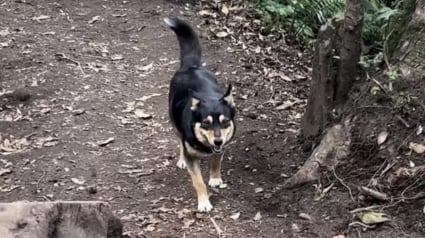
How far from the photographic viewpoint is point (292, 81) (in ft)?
28.4

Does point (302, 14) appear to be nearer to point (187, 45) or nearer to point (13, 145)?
point (187, 45)

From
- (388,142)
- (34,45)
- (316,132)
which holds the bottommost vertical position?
(34,45)

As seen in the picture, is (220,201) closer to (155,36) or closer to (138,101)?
(138,101)

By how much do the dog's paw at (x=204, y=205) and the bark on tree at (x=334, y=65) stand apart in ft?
4.27

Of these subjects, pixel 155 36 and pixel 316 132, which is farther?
pixel 155 36

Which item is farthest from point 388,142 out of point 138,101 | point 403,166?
point 138,101

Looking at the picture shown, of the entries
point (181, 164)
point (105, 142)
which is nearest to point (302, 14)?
point (105, 142)

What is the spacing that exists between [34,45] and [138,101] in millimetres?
2267

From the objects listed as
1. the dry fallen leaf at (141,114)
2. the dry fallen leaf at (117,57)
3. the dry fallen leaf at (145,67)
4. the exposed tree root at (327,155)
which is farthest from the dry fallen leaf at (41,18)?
the exposed tree root at (327,155)

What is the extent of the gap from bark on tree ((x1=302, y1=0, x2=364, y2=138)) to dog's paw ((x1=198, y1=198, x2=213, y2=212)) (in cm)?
130

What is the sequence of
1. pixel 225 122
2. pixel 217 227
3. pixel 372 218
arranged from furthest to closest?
pixel 225 122 < pixel 217 227 < pixel 372 218

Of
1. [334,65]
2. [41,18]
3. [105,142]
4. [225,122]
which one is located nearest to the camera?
[225,122]

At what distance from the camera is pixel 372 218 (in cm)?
469

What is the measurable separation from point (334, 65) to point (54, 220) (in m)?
3.13
